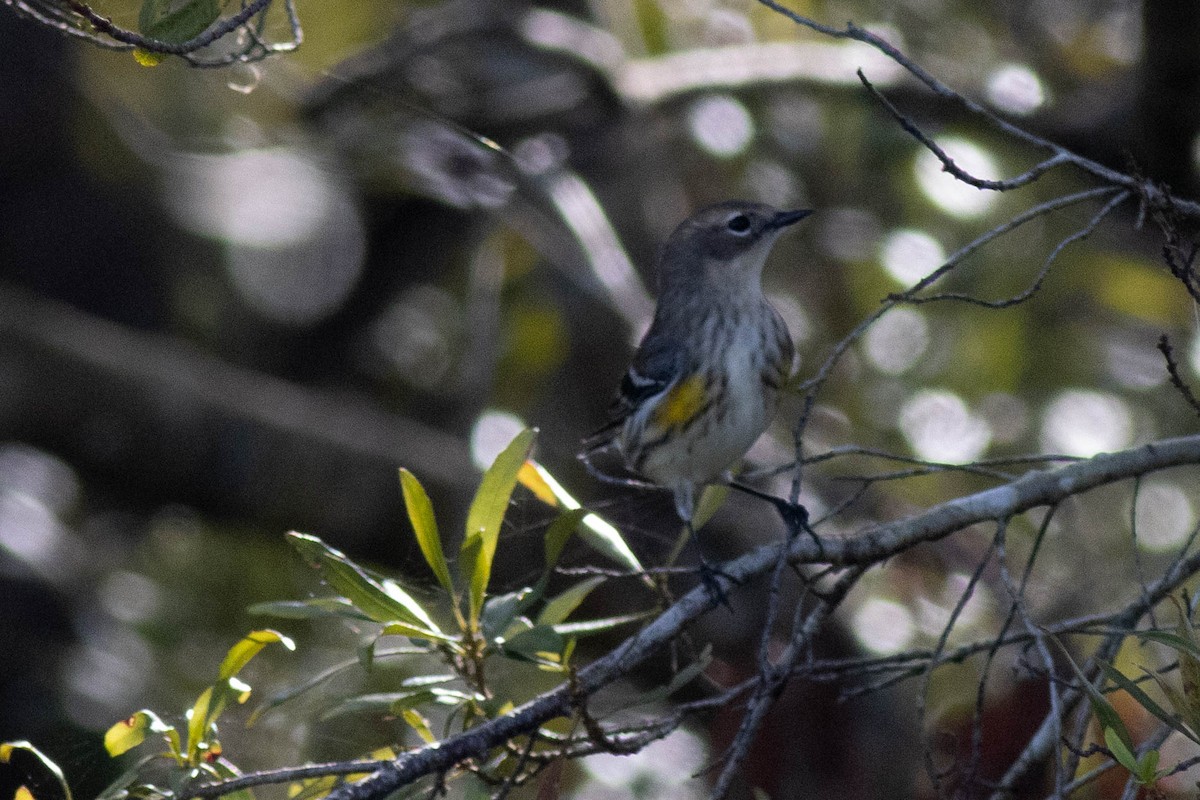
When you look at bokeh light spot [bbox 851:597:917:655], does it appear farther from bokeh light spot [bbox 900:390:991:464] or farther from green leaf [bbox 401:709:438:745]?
green leaf [bbox 401:709:438:745]

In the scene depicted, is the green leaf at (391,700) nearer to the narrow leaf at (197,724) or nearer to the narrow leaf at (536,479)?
the narrow leaf at (197,724)

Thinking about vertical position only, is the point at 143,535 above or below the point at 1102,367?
below

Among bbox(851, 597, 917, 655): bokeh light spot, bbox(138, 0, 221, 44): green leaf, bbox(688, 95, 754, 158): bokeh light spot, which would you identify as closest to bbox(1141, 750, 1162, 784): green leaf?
bbox(138, 0, 221, 44): green leaf

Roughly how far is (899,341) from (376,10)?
245 centimetres

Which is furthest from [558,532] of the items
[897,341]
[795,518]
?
[897,341]

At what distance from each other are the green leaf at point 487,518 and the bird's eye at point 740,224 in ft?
5.14

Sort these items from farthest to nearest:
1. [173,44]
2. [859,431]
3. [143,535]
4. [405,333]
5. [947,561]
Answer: [405,333] → [143,535] → [859,431] → [947,561] → [173,44]

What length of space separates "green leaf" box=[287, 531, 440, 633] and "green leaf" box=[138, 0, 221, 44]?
64cm

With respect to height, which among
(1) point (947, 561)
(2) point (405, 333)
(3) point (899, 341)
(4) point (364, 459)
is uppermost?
(3) point (899, 341)

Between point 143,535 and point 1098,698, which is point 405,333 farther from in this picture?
point 1098,698

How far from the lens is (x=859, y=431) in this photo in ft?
14.0

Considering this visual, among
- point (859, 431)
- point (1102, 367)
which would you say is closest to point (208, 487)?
point (859, 431)

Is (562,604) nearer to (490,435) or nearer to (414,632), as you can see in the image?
(414,632)

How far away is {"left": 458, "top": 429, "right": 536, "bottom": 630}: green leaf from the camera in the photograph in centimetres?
187
